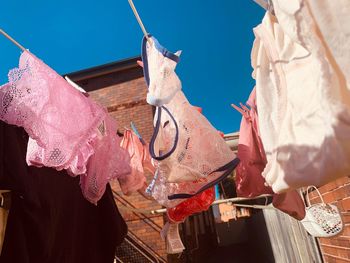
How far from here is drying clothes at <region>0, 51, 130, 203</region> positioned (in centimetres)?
119

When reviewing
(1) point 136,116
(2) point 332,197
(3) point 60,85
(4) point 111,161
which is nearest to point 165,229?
(4) point 111,161

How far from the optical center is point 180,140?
1471 millimetres

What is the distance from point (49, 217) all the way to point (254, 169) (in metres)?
1.20

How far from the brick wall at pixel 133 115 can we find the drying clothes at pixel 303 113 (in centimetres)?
423

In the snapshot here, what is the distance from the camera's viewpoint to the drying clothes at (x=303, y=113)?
0.58 metres

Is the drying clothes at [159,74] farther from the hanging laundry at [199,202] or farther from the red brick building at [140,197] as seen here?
the red brick building at [140,197]

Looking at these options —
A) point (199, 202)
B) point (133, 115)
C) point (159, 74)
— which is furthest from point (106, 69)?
point (159, 74)

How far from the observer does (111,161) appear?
159 centimetres

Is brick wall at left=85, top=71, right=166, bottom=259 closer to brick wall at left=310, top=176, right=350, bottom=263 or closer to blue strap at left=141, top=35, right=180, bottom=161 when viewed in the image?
brick wall at left=310, top=176, right=350, bottom=263

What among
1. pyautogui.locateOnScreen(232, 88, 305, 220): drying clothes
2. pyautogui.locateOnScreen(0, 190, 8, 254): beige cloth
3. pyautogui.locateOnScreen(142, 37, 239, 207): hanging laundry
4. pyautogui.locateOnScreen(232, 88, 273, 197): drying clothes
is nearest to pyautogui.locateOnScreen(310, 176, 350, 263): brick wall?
pyautogui.locateOnScreen(232, 88, 305, 220): drying clothes

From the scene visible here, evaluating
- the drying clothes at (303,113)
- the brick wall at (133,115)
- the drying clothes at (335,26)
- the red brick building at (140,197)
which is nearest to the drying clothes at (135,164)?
the red brick building at (140,197)

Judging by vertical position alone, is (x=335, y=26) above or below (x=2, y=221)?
above

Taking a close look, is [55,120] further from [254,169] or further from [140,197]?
[140,197]

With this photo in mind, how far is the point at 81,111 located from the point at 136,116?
4406mm
